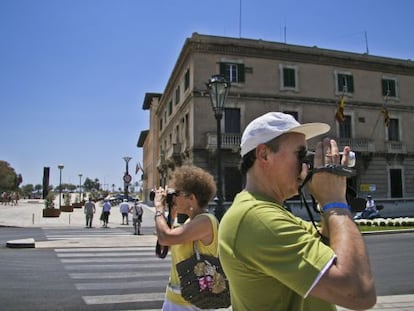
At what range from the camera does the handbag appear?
9.24 feet

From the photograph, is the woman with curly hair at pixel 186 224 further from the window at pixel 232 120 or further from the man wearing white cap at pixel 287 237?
the window at pixel 232 120

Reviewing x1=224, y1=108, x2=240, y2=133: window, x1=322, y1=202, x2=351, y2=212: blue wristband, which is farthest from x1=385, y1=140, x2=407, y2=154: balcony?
x1=322, y1=202, x2=351, y2=212: blue wristband

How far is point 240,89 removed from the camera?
29547 millimetres

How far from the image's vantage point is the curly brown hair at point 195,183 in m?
3.23

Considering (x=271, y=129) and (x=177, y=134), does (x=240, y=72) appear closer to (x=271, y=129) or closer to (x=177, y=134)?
(x=177, y=134)

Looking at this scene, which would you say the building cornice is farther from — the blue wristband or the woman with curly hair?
the blue wristband

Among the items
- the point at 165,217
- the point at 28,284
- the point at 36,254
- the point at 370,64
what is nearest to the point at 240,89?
the point at 370,64

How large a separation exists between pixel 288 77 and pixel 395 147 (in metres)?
10.6

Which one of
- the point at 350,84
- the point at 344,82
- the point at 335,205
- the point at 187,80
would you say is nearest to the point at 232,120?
the point at 187,80

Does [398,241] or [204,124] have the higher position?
[204,124]

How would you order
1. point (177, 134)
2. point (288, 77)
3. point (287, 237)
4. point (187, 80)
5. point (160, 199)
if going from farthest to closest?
point (177, 134) < point (187, 80) < point (288, 77) < point (160, 199) < point (287, 237)

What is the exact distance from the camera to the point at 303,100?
102ft

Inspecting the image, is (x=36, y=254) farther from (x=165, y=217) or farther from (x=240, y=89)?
(x=240, y=89)

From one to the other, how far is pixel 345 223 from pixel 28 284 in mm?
7795
